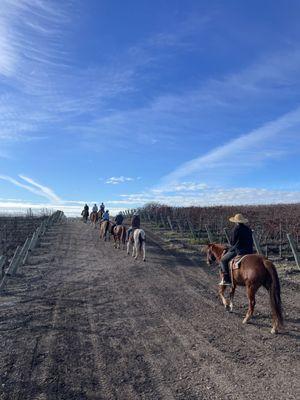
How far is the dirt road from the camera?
6203 mm

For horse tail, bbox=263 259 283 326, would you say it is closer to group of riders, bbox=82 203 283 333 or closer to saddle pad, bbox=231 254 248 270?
group of riders, bbox=82 203 283 333

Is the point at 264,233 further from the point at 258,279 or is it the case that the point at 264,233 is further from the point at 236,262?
the point at 258,279

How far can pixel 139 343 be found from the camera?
8.17m

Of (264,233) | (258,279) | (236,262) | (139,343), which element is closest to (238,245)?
(236,262)

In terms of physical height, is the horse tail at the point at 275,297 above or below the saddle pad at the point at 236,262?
below

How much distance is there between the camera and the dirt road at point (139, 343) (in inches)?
244

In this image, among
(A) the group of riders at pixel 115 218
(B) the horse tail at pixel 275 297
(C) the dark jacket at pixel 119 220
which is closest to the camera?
(B) the horse tail at pixel 275 297

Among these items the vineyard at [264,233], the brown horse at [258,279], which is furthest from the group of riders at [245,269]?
the vineyard at [264,233]

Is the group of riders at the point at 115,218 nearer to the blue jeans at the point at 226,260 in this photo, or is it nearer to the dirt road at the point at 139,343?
the dirt road at the point at 139,343

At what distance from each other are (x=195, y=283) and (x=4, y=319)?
680 centimetres

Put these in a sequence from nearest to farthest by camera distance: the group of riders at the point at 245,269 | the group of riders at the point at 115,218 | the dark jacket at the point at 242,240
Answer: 1. the group of riders at the point at 245,269
2. the dark jacket at the point at 242,240
3. the group of riders at the point at 115,218

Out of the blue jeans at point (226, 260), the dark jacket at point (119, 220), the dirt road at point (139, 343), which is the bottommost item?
the dirt road at point (139, 343)

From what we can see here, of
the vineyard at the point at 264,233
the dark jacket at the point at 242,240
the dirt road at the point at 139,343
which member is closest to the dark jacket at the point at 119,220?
the vineyard at the point at 264,233

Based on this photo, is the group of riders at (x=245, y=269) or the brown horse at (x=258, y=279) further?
Result: the group of riders at (x=245, y=269)
